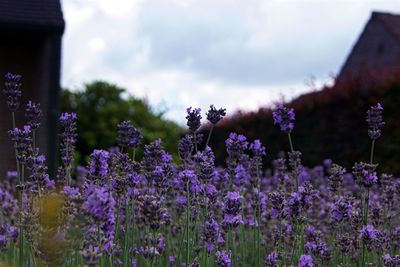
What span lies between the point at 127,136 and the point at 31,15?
18.2ft

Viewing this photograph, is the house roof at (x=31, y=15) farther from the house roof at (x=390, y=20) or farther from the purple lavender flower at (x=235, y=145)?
the house roof at (x=390, y=20)

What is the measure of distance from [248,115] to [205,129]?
1793mm

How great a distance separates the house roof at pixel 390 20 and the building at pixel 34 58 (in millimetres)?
17762

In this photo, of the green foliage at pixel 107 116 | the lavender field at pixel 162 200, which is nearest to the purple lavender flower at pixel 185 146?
the lavender field at pixel 162 200

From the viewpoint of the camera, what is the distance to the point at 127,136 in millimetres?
4352

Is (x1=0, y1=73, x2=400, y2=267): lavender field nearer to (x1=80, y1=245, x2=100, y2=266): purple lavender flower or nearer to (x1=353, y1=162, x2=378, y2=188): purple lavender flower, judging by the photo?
(x1=353, y1=162, x2=378, y2=188): purple lavender flower

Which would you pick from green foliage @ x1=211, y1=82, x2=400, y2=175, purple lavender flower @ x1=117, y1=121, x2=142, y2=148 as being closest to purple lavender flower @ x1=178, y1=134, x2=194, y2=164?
purple lavender flower @ x1=117, y1=121, x2=142, y2=148

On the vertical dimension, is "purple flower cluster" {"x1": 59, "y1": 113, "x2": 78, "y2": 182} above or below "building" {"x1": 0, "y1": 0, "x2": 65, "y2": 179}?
below

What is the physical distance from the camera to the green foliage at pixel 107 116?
58.1 ft

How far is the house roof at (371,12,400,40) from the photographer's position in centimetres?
2621

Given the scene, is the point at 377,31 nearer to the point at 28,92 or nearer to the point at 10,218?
the point at 28,92

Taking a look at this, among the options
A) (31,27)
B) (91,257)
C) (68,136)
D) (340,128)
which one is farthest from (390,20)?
(91,257)

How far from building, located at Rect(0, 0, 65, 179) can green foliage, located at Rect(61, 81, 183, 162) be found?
719 cm

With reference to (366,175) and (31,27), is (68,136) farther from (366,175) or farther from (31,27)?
(31,27)
